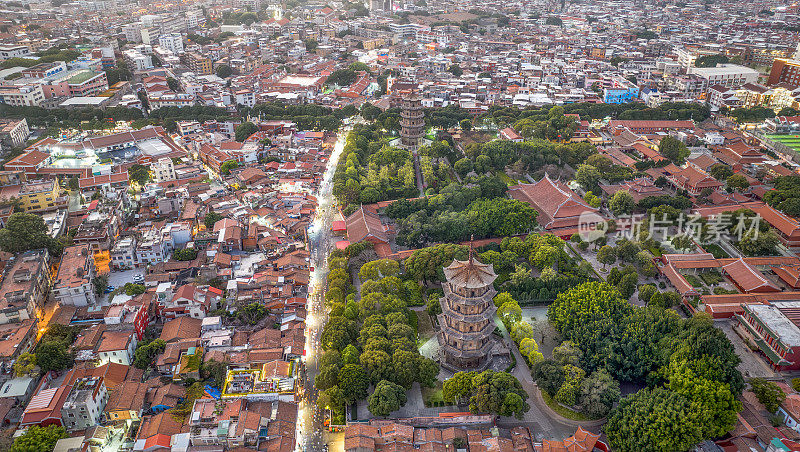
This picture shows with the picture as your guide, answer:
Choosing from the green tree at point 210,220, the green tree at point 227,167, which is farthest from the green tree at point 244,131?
the green tree at point 210,220

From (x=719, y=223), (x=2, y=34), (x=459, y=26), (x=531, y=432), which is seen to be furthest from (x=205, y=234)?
(x=459, y=26)

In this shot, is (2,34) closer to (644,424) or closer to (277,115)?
(277,115)

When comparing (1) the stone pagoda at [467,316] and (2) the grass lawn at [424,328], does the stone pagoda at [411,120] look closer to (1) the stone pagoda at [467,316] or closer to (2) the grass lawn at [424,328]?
(2) the grass lawn at [424,328]

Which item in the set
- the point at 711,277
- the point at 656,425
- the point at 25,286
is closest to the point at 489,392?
the point at 656,425

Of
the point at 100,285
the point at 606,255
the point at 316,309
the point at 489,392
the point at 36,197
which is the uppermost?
the point at 36,197

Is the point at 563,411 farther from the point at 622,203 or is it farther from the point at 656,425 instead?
the point at 622,203
